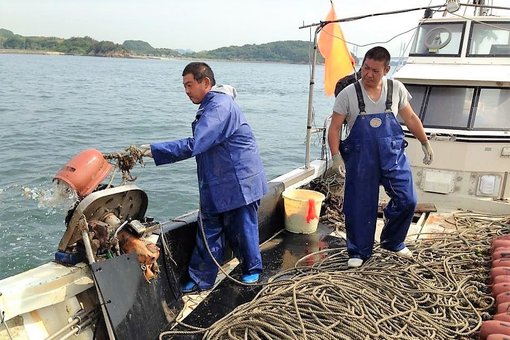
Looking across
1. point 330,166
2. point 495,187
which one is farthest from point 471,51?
point 330,166

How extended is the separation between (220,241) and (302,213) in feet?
4.66

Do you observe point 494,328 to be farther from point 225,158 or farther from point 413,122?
point 225,158

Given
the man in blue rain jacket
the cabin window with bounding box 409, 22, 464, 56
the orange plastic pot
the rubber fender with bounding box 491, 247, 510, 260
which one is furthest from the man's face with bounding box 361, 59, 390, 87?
the cabin window with bounding box 409, 22, 464, 56

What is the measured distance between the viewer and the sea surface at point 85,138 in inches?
302

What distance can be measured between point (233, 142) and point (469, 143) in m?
3.44

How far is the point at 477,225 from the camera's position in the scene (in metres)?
5.24

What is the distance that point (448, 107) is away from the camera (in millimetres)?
5887

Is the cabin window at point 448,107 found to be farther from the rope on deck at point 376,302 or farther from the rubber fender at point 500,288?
the rubber fender at point 500,288

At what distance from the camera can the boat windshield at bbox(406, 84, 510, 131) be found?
573 cm

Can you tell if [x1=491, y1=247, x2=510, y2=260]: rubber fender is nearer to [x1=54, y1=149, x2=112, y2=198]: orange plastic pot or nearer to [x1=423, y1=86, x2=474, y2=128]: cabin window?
[x1=423, y1=86, x2=474, y2=128]: cabin window

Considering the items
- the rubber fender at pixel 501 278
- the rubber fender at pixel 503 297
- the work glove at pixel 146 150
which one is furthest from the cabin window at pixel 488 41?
the work glove at pixel 146 150

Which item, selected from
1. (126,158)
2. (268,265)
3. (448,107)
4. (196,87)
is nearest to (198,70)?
(196,87)

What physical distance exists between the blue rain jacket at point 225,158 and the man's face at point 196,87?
0.16 ft

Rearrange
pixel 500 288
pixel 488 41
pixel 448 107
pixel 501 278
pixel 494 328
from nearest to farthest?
1. pixel 494 328
2. pixel 500 288
3. pixel 501 278
4. pixel 448 107
5. pixel 488 41
